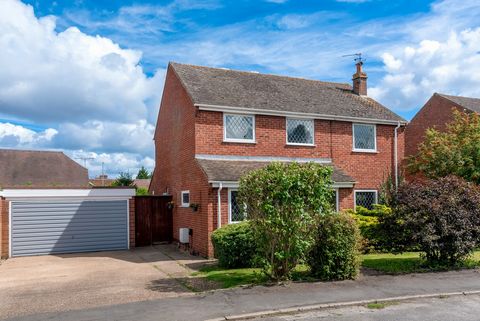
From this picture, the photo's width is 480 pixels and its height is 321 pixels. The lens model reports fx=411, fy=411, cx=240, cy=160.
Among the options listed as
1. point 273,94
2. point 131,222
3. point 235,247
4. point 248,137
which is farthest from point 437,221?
point 131,222

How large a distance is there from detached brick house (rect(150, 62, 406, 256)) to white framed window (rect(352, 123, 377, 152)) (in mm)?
46

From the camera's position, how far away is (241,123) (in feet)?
54.7

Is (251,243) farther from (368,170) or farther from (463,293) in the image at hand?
(368,170)

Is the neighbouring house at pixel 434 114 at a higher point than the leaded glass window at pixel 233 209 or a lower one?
higher

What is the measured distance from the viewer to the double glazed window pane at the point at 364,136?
18.9 meters

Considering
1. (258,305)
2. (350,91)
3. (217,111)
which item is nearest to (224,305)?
(258,305)

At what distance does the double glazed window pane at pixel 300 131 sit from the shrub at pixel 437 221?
634 cm

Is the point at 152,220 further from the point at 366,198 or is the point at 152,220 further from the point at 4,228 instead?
the point at 366,198

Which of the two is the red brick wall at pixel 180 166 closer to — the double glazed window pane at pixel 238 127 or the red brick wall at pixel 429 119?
the double glazed window pane at pixel 238 127

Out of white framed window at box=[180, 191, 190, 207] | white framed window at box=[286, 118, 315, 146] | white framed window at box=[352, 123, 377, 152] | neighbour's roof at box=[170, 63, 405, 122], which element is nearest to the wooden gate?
white framed window at box=[180, 191, 190, 207]

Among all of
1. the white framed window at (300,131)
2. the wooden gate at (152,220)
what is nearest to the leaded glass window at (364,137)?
the white framed window at (300,131)

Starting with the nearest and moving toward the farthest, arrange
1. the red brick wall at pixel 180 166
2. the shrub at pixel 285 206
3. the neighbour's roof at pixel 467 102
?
the shrub at pixel 285 206
the red brick wall at pixel 180 166
the neighbour's roof at pixel 467 102

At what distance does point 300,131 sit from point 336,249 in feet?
27.8

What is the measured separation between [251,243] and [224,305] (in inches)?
162
